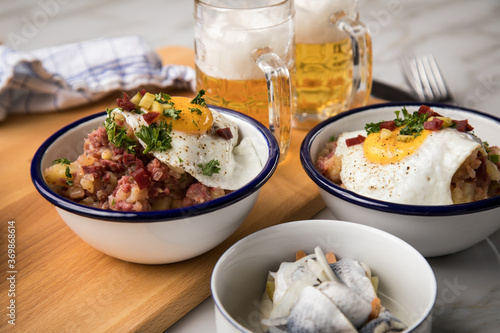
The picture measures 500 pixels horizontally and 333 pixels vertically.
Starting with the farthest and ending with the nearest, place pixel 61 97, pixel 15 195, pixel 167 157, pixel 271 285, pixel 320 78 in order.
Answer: pixel 61 97, pixel 320 78, pixel 15 195, pixel 167 157, pixel 271 285

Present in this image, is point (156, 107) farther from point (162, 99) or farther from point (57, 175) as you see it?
point (57, 175)

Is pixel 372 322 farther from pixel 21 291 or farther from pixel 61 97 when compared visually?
pixel 61 97

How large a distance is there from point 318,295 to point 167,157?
2.30ft

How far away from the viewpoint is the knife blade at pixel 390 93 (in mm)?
3057

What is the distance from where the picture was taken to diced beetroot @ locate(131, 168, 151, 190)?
1798 mm

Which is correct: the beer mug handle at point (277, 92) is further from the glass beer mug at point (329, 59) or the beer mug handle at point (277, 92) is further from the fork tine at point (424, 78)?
the fork tine at point (424, 78)

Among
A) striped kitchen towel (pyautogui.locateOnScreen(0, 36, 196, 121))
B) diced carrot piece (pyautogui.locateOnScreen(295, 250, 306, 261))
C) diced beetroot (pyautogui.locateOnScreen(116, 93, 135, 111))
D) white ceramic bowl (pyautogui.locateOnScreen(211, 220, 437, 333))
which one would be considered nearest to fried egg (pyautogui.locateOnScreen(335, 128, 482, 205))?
white ceramic bowl (pyautogui.locateOnScreen(211, 220, 437, 333))

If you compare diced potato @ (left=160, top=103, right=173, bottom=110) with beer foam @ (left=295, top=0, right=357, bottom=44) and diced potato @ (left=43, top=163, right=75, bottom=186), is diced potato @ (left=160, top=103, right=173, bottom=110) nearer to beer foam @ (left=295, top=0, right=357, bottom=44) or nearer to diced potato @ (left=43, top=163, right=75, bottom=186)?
diced potato @ (left=43, top=163, right=75, bottom=186)

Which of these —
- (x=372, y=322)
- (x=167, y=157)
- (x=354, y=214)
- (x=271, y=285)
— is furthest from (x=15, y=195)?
(x=372, y=322)

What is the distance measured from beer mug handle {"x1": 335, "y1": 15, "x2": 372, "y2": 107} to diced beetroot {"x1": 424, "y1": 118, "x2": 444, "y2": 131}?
0.80 m

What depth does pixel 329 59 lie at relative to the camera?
2770mm

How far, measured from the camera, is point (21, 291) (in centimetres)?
189

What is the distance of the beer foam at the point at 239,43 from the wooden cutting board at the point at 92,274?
50 cm

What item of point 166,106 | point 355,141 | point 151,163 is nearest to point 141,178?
point 151,163
